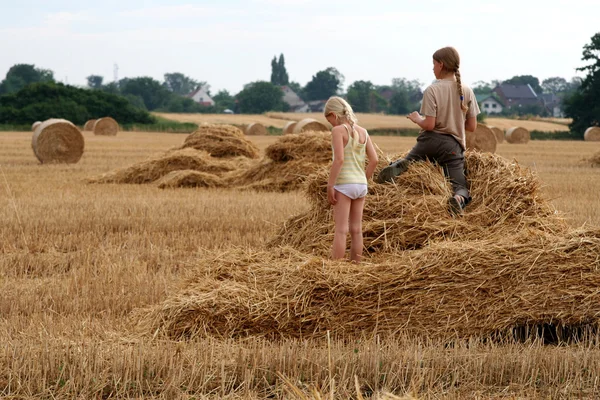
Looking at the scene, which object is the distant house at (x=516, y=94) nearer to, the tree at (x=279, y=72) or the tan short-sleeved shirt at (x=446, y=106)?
the tree at (x=279, y=72)

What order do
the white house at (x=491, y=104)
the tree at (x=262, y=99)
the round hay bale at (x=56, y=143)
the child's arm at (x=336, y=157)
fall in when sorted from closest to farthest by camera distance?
the child's arm at (x=336, y=157) → the round hay bale at (x=56, y=143) → the tree at (x=262, y=99) → the white house at (x=491, y=104)

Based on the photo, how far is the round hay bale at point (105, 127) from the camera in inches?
1754

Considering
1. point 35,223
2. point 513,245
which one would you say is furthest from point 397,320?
point 35,223

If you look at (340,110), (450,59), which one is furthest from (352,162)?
(450,59)

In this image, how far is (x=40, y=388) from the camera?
4348 mm

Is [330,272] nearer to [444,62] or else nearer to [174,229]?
[444,62]

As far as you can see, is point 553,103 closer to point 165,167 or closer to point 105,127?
point 105,127

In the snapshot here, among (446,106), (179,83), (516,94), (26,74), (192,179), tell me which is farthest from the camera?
(179,83)

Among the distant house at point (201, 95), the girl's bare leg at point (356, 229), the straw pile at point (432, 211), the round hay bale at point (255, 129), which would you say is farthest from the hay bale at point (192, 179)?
the distant house at point (201, 95)

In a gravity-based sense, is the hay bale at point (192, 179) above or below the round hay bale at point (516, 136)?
above

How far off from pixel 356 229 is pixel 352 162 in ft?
1.71

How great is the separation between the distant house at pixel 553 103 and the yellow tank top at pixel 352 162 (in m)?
138

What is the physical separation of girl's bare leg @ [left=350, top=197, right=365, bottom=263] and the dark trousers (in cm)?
102

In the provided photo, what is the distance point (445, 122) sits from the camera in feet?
23.8
